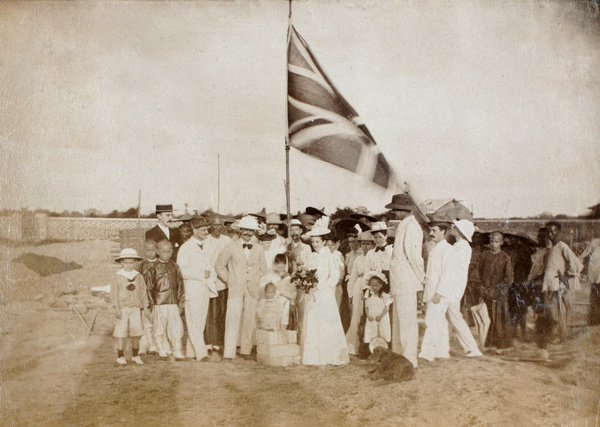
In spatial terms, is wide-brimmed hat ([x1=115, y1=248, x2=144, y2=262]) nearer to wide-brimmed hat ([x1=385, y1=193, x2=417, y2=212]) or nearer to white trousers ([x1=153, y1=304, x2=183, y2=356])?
white trousers ([x1=153, y1=304, x2=183, y2=356])

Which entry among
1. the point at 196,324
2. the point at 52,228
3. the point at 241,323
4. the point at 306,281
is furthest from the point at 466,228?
the point at 52,228

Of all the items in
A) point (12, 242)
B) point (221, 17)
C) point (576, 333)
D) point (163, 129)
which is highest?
point (221, 17)

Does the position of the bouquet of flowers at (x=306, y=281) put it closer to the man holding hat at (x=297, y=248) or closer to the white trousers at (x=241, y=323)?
the man holding hat at (x=297, y=248)

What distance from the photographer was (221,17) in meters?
4.22

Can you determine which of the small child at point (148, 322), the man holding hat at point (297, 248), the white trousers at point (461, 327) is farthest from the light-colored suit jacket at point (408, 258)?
the small child at point (148, 322)

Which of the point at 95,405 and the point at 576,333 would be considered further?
the point at 576,333

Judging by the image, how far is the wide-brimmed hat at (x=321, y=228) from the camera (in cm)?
423

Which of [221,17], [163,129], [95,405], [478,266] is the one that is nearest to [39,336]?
[95,405]

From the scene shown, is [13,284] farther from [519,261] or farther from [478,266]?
[519,261]

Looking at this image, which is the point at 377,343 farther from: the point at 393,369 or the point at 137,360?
the point at 137,360

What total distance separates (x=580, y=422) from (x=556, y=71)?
117 inches

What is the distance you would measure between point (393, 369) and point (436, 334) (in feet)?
1.64

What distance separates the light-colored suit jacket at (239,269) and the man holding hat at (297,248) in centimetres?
27

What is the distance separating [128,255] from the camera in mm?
4051
